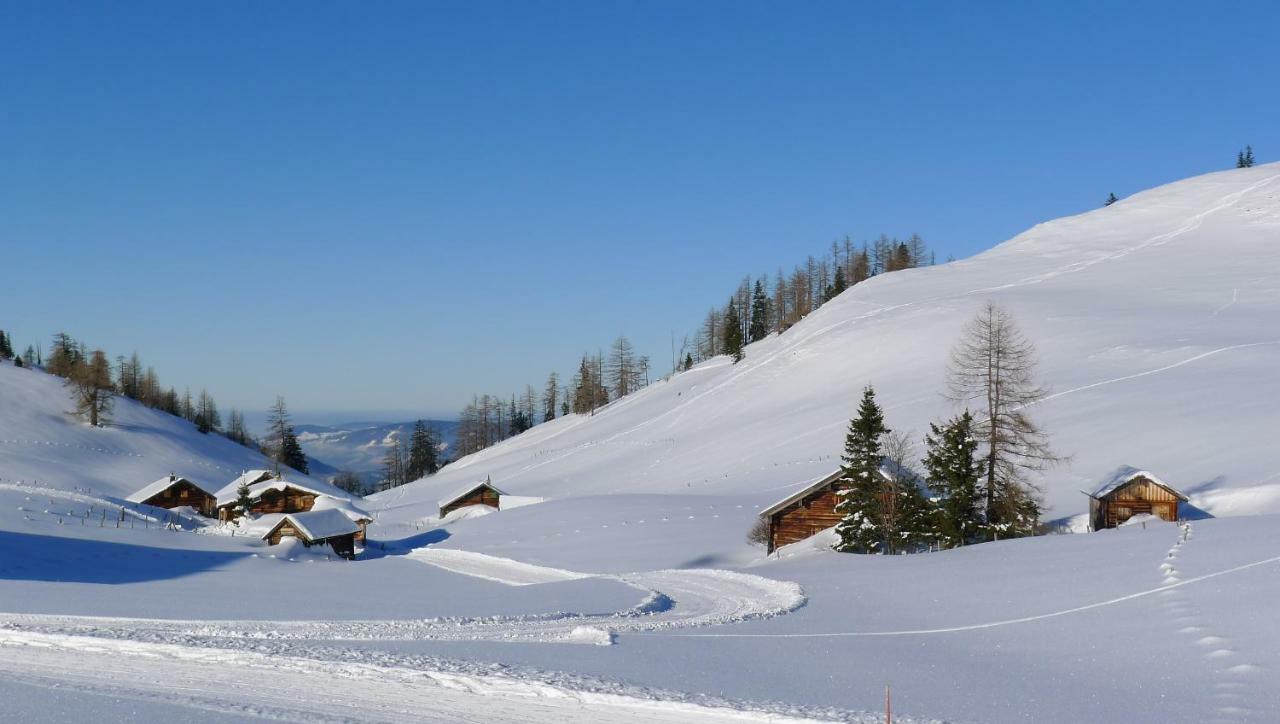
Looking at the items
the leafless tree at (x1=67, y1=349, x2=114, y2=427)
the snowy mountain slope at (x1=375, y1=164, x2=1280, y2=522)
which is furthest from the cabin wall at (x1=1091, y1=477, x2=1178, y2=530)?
the leafless tree at (x1=67, y1=349, x2=114, y2=427)

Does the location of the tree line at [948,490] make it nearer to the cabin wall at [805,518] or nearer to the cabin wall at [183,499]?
the cabin wall at [805,518]

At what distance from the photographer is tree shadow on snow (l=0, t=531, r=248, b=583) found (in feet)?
104

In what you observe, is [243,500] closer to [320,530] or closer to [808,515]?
[320,530]

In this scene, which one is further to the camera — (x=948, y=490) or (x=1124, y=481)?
(x=1124, y=481)

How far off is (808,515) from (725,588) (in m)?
14.5

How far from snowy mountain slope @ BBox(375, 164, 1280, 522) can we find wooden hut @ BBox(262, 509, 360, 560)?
22482 millimetres

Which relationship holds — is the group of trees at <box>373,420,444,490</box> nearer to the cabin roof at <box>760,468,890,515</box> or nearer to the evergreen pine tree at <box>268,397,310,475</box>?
the evergreen pine tree at <box>268,397,310,475</box>

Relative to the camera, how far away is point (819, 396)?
8419cm

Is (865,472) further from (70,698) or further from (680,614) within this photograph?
(70,698)

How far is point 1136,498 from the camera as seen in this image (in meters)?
37.2

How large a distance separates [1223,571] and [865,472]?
17652 millimetres

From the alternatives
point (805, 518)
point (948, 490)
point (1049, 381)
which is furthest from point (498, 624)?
point (1049, 381)

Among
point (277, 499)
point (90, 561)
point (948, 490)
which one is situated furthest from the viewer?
point (277, 499)

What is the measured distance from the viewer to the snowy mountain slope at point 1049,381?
49.1m
